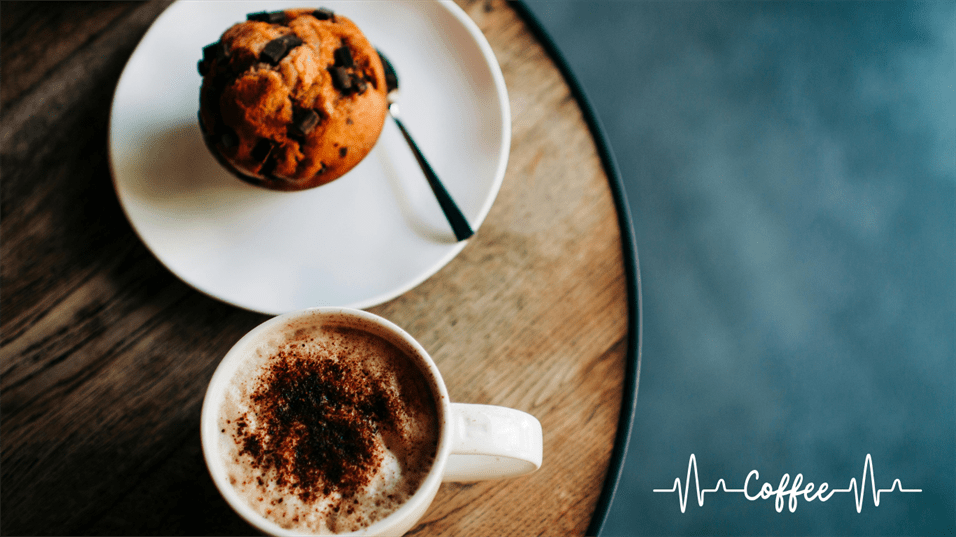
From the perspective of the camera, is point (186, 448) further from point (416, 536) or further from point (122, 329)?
point (416, 536)

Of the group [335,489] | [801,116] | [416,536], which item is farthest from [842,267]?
[335,489]

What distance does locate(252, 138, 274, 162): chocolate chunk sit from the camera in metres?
0.80

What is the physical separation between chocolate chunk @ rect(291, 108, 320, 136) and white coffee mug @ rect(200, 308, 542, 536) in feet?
0.87

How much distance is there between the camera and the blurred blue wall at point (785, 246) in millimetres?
1672

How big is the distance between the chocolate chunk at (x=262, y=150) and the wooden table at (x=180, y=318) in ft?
0.80

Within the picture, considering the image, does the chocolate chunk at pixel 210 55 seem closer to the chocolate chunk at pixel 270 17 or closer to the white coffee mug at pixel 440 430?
the chocolate chunk at pixel 270 17

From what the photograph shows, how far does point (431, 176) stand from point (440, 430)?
0.42m

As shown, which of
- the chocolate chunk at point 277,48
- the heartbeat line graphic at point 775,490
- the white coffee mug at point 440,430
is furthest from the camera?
the heartbeat line graphic at point 775,490

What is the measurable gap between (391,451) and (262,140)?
455mm

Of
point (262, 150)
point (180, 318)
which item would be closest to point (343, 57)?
point (262, 150)

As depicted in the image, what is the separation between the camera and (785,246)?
5.93ft

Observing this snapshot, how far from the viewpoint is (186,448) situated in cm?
85

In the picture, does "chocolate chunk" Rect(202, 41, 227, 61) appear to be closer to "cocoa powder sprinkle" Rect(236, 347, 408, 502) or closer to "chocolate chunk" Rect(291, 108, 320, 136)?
"chocolate chunk" Rect(291, 108, 320, 136)

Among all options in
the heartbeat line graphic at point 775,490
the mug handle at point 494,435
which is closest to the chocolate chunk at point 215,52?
the mug handle at point 494,435
